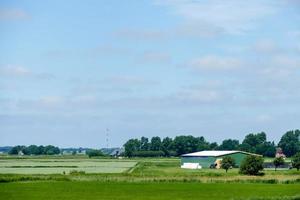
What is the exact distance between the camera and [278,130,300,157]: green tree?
15062 cm

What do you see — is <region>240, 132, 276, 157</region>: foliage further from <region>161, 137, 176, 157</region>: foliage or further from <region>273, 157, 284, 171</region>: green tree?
<region>273, 157, 284, 171</region>: green tree

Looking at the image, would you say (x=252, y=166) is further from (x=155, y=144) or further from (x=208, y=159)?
(x=155, y=144)

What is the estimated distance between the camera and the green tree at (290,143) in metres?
151

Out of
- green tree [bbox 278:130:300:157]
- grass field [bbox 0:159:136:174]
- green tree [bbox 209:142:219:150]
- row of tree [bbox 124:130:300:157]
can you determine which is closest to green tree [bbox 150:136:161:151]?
row of tree [bbox 124:130:300:157]

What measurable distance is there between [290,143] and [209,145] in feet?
64.9

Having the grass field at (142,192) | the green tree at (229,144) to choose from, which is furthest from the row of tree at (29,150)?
the grass field at (142,192)

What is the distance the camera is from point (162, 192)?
38312mm

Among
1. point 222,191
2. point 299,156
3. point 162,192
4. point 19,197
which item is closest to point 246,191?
point 222,191

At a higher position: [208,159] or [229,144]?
[229,144]

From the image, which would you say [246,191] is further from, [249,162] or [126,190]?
[249,162]

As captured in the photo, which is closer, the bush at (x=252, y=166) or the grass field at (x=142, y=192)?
the grass field at (x=142, y=192)

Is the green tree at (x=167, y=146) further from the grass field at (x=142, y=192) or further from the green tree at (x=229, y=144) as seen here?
the grass field at (x=142, y=192)

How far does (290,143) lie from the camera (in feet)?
499

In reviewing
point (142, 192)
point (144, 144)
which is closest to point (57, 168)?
point (142, 192)
